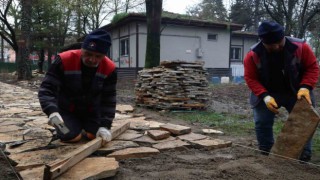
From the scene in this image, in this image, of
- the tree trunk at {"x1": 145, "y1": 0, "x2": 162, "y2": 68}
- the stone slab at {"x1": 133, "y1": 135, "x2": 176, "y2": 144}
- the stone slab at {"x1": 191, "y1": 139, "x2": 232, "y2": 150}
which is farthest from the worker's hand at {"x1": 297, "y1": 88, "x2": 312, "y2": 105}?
the tree trunk at {"x1": 145, "y1": 0, "x2": 162, "y2": 68}

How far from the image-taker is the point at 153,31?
1175cm

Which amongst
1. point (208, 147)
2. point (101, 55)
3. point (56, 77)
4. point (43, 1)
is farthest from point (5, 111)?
point (43, 1)

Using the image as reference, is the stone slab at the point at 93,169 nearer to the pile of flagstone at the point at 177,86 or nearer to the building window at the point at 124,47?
the pile of flagstone at the point at 177,86

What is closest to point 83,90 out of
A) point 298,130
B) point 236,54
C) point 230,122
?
point 298,130

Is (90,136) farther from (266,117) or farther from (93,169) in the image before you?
(266,117)

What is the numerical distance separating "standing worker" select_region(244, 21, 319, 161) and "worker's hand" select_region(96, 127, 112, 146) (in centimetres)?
164

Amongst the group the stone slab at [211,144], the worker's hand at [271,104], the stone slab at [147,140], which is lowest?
the stone slab at [211,144]

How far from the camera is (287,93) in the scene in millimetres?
3633

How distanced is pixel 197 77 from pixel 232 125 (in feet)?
6.06

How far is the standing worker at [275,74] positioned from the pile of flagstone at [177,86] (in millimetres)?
3409

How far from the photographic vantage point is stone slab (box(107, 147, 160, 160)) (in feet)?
10.8

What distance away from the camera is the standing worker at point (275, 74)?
3.32m

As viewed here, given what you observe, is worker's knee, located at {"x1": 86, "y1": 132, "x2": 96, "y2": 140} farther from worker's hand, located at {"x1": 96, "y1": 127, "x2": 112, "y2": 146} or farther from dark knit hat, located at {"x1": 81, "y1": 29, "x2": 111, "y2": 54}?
dark knit hat, located at {"x1": 81, "y1": 29, "x2": 111, "y2": 54}

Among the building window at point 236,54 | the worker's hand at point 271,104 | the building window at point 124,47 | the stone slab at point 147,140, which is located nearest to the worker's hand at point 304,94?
the worker's hand at point 271,104
